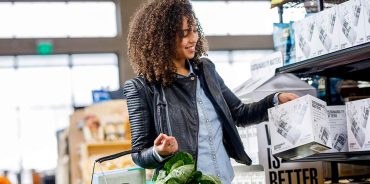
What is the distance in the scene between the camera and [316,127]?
2.56 metres

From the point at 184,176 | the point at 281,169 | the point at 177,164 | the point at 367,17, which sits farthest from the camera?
the point at 281,169

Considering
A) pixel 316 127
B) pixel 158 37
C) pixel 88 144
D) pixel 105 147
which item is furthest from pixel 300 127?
pixel 105 147

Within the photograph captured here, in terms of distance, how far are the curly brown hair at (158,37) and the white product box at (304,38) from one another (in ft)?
2.30

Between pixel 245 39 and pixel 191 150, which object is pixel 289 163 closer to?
pixel 191 150

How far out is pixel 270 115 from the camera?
2732 millimetres

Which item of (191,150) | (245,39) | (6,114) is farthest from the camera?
(245,39)

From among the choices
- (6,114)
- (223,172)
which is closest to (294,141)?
(223,172)

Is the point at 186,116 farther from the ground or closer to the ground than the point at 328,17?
closer to the ground

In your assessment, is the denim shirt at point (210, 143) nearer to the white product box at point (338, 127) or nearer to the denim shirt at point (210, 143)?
the denim shirt at point (210, 143)

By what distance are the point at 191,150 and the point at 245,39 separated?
872 cm

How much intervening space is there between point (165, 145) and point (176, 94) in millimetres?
376

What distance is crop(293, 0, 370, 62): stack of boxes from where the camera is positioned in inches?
102

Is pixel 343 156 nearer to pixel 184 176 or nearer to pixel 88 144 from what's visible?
pixel 184 176

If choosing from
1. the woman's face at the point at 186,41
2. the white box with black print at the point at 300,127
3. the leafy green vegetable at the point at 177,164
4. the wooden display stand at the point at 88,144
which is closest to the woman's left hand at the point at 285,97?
the white box with black print at the point at 300,127
